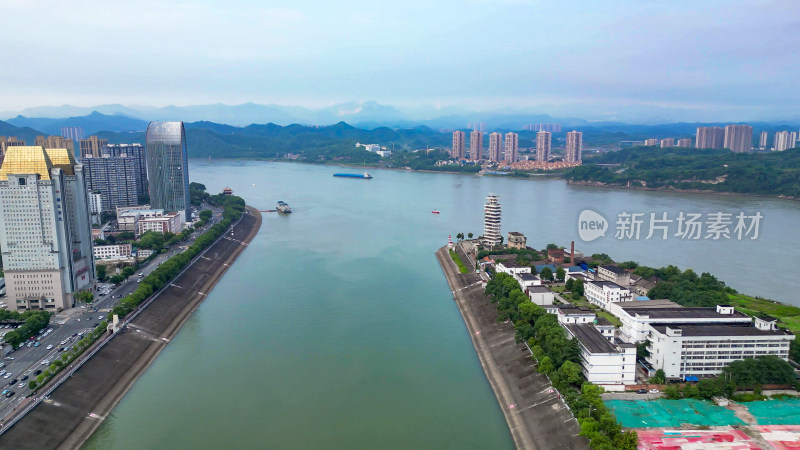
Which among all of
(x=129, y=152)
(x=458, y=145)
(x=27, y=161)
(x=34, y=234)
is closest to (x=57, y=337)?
(x=34, y=234)

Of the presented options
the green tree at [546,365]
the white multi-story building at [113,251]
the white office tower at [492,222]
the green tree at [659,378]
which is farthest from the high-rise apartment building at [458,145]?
the green tree at [659,378]

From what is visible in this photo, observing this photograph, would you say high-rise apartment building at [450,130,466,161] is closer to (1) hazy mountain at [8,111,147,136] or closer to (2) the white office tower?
(2) the white office tower

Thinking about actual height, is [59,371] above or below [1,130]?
below

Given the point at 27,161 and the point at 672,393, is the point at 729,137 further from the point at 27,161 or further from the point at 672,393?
the point at 27,161

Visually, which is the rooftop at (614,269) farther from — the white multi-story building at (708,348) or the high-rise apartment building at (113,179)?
the high-rise apartment building at (113,179)

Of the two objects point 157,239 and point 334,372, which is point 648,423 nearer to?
point 334,372

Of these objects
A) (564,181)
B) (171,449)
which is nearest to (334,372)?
(171,449)

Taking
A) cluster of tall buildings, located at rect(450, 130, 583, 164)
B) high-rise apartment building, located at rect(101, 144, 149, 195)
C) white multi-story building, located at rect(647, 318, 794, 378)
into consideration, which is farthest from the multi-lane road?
cluster of tall buildings, located at rect(450, 130, 583, 164)
